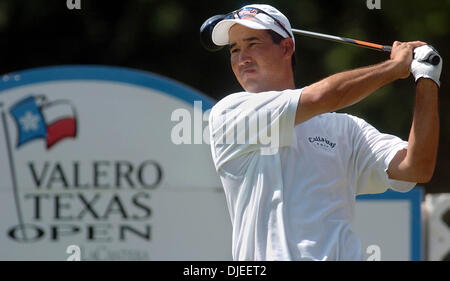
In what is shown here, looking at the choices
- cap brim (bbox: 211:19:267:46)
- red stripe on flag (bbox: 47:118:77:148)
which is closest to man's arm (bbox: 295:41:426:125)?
cap brim (bbox: 211:19:267:46)

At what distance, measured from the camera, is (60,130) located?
488 cm

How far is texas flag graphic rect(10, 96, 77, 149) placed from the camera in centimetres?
485

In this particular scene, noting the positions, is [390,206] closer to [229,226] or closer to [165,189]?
[229,226]

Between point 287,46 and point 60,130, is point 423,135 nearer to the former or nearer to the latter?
point 287,46

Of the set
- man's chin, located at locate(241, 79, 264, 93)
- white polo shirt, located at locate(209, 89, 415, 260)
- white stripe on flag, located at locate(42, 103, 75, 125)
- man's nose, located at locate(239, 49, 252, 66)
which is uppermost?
white stripe on flag, located at locate(42, 103, 75, 125)

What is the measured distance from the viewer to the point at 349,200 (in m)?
2.99

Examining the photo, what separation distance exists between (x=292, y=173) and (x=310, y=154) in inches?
3.2

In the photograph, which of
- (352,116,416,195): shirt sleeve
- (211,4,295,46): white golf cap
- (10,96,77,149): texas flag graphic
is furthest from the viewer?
(10,96,77,149): texas flag graphic

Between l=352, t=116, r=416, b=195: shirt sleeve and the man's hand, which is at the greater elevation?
the man's hand

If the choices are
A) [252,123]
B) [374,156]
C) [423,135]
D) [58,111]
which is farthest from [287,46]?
[58,111]

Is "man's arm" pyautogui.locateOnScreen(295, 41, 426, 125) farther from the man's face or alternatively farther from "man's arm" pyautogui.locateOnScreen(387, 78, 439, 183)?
the man's face
